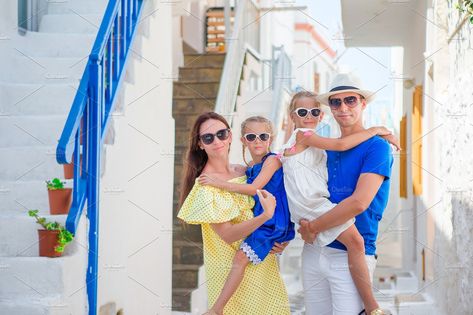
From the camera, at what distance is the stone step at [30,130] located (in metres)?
3.39

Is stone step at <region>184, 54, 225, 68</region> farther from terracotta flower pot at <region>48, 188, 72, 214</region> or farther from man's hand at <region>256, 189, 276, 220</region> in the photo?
man's hand at <region>256, 189, 276, 220</region>

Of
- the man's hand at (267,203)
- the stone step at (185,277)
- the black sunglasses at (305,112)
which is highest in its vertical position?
the black sunglasses at (305,112)

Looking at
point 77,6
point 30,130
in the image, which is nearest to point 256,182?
point 30,130

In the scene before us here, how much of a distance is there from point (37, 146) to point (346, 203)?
198cm

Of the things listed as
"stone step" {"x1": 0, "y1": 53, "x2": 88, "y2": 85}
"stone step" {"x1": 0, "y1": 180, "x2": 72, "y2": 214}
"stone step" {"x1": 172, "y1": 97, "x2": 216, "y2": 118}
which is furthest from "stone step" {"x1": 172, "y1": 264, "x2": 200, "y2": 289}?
"stone step" {"x1": 0, "y1": 180, "x2": 72, "y2": 214}

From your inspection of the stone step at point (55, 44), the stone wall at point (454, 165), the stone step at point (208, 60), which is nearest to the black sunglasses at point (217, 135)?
the stone wall at point (454, 165)

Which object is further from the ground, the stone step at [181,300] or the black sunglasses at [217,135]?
the black sunglasses at [217,135]

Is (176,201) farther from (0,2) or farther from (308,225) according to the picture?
(308,225)

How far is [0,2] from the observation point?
373cm

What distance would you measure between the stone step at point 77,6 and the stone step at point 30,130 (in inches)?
39.4

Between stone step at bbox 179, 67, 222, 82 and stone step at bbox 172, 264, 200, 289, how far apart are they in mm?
2100

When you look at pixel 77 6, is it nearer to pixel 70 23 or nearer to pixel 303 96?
pixel 70 23

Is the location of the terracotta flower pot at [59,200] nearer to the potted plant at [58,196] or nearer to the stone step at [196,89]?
the potted plant at [58,196]

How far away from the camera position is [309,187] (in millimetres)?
1818
